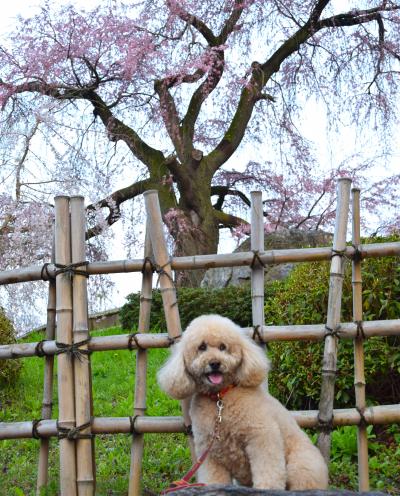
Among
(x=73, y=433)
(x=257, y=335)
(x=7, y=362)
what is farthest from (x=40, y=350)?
(x=7, y=362)

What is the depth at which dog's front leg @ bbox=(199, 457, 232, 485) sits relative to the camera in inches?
143

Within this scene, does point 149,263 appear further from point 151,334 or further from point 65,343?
point 65,343

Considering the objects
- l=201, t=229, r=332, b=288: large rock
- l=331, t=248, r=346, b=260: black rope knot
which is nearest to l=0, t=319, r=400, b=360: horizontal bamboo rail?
l=331, t=248, r=346, b=260: black rope knot

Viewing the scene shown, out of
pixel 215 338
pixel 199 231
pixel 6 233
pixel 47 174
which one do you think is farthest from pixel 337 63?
pixel 215 338

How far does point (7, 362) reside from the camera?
8133 mm

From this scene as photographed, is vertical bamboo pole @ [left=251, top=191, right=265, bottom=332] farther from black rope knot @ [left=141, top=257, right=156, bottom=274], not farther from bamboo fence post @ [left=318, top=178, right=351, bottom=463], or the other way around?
black rope knot @ [left=141, top=257, right=156, bottom=274]

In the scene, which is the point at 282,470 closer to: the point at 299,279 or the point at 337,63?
the point at 299,279

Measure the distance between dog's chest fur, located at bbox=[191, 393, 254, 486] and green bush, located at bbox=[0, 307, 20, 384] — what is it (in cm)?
468

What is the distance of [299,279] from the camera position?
6.20 m

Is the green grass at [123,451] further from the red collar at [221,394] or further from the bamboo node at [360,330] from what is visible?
the red collar at [221,394]

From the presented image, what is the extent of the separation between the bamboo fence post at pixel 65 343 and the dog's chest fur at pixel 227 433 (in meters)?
1.24

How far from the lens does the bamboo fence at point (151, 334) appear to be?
4.46 m

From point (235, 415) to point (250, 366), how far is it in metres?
0.27

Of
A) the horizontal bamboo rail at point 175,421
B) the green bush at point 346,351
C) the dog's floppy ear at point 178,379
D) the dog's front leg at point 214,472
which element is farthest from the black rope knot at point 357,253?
the dog's front leg at point 214,472
